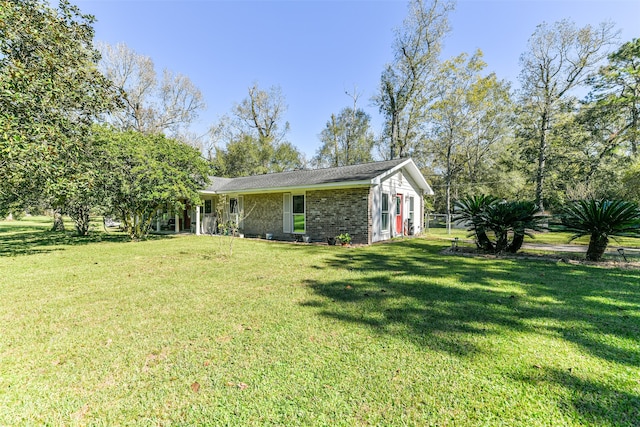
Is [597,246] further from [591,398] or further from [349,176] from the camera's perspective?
[349,176]

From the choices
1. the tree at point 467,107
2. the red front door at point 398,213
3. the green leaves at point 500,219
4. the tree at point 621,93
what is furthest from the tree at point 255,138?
the tree at point 621,93

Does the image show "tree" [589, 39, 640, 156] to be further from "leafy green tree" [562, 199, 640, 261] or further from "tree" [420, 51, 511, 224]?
"leafy green tree" [562, 199, 640, 261]

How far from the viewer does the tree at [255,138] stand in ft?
93.8

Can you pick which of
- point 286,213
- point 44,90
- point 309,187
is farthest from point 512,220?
point 44,90

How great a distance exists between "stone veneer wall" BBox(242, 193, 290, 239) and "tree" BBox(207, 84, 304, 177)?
46.8 feet

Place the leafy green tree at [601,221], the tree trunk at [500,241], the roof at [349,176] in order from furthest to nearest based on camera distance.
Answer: the roof at [349,176], the tree trunk at [500,241], the leafy green tree at [601,221]

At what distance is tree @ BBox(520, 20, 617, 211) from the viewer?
19.7 metres

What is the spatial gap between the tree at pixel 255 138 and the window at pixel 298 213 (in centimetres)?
1663

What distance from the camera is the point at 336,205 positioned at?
12078mm

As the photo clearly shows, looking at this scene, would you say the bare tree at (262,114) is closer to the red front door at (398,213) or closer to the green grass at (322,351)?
the red front door at (398,213)

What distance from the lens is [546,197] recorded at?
23.1m

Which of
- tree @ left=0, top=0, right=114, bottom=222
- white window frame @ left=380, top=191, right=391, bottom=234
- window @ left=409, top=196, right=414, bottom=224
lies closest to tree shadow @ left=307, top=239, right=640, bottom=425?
white window frame @ left=380, top=191, right=391, bottom=234

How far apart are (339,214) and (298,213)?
236 cm

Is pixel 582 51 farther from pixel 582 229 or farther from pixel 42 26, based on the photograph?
pixel 42 26
